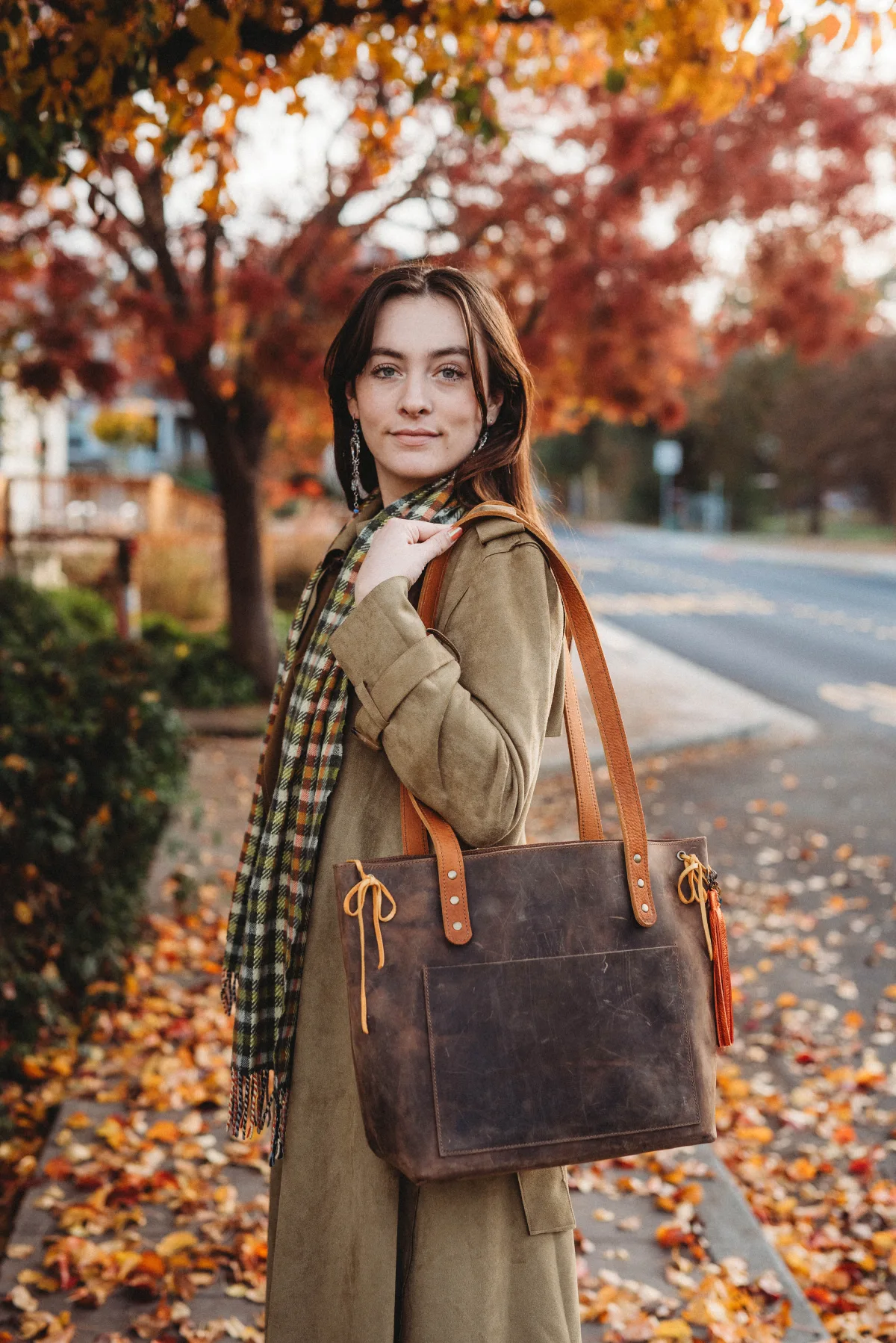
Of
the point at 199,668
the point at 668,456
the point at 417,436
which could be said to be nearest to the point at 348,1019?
the point at 417,436

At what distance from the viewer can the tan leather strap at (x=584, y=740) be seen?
1548mm

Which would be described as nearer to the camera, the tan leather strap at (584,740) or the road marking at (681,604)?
the tan leather strap at (584,740)

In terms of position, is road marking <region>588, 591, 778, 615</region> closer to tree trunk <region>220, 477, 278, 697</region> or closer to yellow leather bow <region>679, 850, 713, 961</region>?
tree trunk <region>220, 477, 278, 697</region>

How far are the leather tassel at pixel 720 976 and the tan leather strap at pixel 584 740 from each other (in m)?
0.12

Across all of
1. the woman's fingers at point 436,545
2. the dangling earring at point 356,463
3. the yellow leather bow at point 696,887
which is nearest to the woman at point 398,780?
the woman's fingers at point 436,545

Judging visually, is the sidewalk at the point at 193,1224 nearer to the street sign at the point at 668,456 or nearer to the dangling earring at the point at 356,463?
the dangling earring at the point at 356,463

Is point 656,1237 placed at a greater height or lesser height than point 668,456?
lesser

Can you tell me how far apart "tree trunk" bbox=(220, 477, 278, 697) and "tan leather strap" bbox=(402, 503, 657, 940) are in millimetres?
8428

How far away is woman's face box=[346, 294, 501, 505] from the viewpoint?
1.73 m

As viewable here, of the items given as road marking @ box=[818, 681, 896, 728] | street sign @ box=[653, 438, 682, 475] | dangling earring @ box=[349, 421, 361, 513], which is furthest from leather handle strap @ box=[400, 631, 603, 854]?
street sign @ box=[653, 438, 682, 475]

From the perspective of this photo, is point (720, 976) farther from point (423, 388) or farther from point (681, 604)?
point (681, 604)

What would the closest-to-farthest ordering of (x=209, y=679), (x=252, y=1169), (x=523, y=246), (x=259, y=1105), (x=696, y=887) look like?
(x=696, y=887) → (x=259, y=1105) → (x=252, y=1169) → (x=523, y=246) → (x=209, y=679)

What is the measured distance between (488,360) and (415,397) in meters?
0.14

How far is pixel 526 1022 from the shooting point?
148 centimetres
